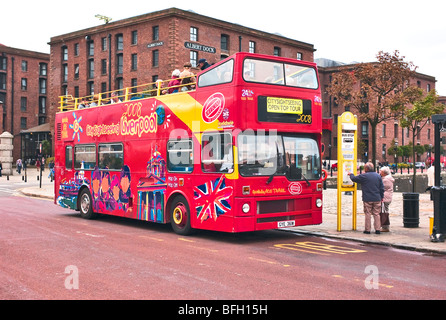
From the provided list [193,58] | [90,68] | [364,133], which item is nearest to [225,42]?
[193,58]

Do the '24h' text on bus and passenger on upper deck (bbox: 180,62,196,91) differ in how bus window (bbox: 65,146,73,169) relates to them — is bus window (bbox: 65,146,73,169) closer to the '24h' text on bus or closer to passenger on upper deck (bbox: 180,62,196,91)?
the '24h' text on bus

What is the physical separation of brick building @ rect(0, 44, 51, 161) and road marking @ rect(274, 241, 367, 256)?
72980 millimetres

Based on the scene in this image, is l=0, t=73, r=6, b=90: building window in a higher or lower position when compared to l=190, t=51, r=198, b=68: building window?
higher

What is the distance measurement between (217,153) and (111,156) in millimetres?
5079

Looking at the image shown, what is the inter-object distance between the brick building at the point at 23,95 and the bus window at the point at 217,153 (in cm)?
7167

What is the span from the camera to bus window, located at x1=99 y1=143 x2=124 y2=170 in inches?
582

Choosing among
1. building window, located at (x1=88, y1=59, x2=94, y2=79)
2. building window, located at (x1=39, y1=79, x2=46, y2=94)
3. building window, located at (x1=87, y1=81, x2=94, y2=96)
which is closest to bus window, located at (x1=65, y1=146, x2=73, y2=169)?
building window, located at (x1=87, y1=81, x2=94, y2=96)

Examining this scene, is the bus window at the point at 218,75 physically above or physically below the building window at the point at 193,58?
below

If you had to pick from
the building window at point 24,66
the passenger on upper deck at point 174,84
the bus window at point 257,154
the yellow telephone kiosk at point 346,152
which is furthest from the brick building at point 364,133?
the bus window at point 257,154

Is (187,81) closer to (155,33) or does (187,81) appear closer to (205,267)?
(205,267)

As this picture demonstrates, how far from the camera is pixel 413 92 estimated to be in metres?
41.6

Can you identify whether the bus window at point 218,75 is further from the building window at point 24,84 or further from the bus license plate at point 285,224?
the building window at point 24,84

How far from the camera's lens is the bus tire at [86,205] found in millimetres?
16359

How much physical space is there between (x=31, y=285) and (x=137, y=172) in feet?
23.1
